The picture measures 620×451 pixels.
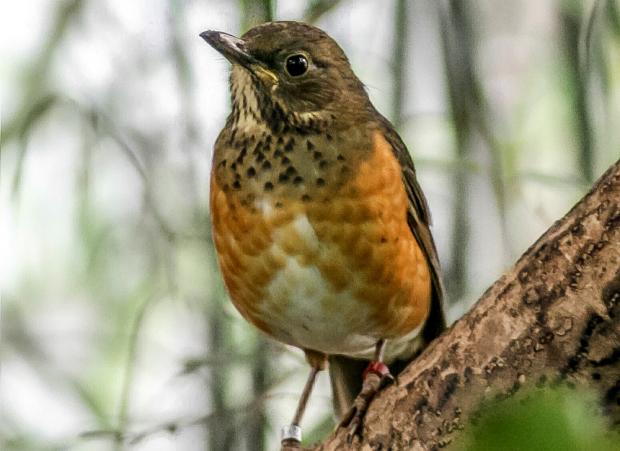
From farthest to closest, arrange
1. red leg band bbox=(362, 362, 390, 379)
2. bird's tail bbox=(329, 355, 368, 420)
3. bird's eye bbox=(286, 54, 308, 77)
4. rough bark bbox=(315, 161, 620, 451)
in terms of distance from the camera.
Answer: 1. bird's tail bbox=(329, 355, 368, 420)
2. bird's eye bbox=(286, 54, 308, 77)
3. red leg band bbox=(362, 362, 390, 379)
4. rough bark bbox=(315, 161, 620, 451)

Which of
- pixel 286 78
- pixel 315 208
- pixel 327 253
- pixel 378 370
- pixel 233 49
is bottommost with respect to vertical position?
pixel 378 370

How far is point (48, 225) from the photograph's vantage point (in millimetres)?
3035

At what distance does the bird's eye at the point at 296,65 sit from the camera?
8.25 ft

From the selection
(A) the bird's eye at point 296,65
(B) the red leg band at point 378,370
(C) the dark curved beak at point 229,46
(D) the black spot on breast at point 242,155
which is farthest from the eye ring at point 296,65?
(B) the red leg band at point 378,370

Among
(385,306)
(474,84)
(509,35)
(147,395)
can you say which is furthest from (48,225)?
(509,35)

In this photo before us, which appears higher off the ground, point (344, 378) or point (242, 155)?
point (242, 155)

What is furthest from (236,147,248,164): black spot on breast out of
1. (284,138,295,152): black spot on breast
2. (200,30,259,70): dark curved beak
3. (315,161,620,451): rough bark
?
(315,161,620,451): rough bark

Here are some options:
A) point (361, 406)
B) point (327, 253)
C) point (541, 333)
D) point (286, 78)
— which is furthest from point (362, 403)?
point (286, 78)

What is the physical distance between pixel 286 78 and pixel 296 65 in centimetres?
4

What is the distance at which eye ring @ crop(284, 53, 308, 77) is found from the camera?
8.25 feet

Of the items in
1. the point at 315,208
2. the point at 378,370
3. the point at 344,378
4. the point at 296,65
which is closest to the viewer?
the point at 315,208

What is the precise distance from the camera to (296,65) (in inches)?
99.5

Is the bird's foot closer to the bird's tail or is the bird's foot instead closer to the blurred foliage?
the bird's tail

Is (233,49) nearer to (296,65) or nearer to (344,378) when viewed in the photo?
(296,65)
